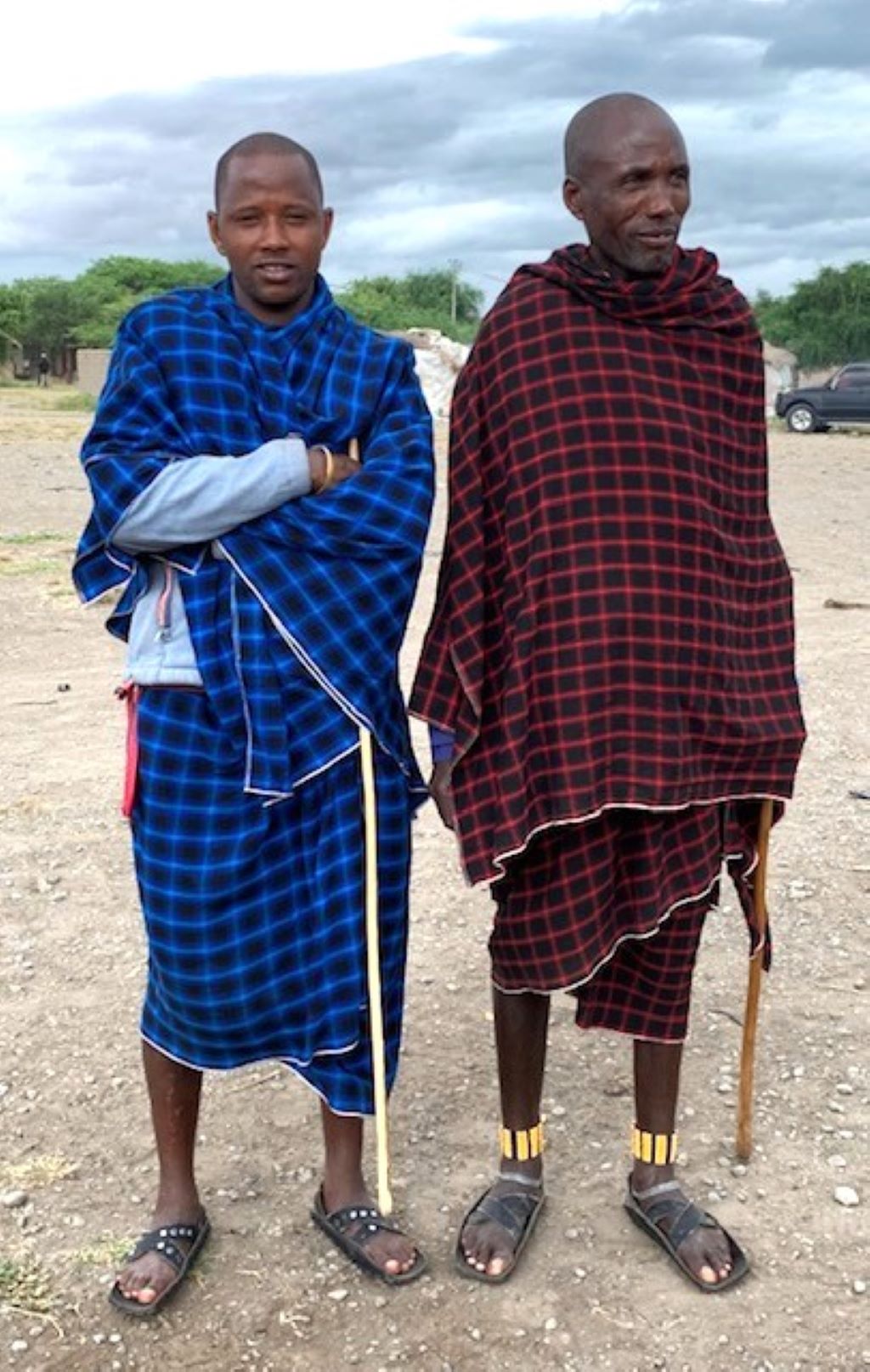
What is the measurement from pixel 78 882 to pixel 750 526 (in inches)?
99.2

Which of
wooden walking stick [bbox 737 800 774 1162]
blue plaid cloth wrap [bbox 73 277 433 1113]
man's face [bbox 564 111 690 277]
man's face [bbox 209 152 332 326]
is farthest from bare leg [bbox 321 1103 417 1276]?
man's face [bbox 564 111 690 277]

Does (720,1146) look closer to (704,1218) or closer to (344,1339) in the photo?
(704,1218)

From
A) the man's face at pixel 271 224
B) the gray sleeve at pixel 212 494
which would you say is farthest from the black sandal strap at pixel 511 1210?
the man's face at pixel 271 224

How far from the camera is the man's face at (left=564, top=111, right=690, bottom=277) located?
2273 millimetres

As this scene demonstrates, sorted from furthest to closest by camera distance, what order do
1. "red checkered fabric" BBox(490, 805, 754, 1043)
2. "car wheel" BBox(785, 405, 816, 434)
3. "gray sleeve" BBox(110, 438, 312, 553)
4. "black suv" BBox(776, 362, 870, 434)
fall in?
1. "car wheel" BBox(785, 405, 816, 434)
2. "black suv" BBox(776, 362, 870, 434)
3. "red checkered fabric" BBox(490, 805, 754, 1043)
4. "gray sleeve" BBox(110, 438, 312, 553)

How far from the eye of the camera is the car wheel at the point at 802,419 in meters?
24.9

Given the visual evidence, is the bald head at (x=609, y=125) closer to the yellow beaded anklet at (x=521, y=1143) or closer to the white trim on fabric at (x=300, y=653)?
the white trim on fabric at (x=300, y=653)

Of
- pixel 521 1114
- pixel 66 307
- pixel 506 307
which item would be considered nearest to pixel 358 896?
pixel 521 1114

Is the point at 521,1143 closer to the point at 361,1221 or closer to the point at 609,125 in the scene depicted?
the point at 361,1221

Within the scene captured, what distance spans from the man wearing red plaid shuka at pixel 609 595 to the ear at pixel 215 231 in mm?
428

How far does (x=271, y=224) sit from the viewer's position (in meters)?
2.26

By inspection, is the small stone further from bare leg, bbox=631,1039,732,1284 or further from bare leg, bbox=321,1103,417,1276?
bare leg, bbox=321,1103,417,1276

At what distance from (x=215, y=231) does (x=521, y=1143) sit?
1641 mm

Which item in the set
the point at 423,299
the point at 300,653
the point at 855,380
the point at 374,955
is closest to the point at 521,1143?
the point at 374,955
